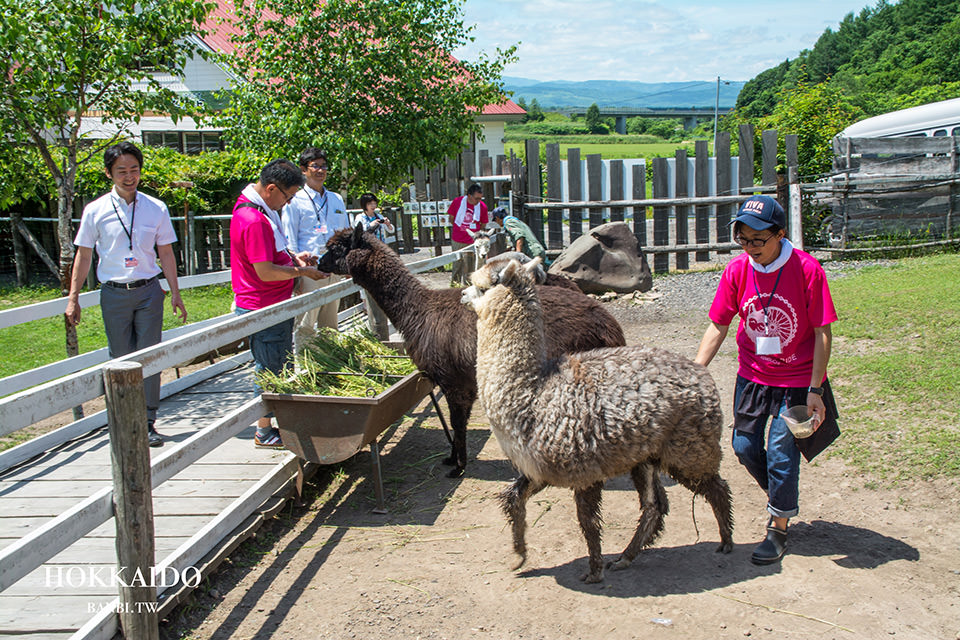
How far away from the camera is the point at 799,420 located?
12.2ft

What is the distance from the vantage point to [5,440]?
6.37 m

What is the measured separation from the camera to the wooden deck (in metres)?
3.38

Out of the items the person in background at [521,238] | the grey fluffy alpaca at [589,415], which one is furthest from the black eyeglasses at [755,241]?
the person in background at [521,238]

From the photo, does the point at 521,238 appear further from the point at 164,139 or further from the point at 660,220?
the point at 164,139

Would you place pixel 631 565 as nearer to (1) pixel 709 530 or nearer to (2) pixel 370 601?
(1) pixel 709 530

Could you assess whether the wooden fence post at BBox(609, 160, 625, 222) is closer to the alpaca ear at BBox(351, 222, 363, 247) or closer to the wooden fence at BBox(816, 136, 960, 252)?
the wooden fence at BBox(816, 136, 960, 252)

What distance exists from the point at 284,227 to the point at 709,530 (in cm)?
419

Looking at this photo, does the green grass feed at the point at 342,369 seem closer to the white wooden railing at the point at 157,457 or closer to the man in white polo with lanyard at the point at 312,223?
the white wooden railing at the point at 157,457

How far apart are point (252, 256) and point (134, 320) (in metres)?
0.96

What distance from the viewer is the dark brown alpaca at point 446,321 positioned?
529cm

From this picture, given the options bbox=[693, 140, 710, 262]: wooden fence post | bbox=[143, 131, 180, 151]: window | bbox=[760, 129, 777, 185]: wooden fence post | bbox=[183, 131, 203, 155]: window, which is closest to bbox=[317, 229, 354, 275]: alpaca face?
bbox=[693, 140, 710, 262]: wooden fence post

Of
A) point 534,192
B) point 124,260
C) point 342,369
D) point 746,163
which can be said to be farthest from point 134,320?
point 746,163

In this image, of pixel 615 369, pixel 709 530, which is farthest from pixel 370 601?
pixel 709 530

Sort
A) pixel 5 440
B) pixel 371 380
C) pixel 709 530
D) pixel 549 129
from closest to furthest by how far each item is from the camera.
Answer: pixel 709 530, pixel 371 380, pixel 5 440, pixel 549 129
